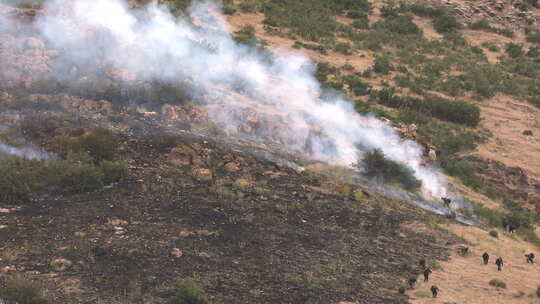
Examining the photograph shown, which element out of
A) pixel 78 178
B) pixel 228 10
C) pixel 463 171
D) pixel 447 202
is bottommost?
pixel 463 171

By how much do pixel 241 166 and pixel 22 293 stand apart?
8181 mm

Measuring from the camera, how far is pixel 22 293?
936 cm

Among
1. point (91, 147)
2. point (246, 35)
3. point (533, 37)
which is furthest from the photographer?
point (533, 37)

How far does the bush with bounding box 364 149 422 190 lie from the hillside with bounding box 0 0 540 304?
47 mm

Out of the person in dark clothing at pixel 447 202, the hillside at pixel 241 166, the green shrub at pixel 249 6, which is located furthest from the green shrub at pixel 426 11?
the person in dark clothing at pixel 447 202

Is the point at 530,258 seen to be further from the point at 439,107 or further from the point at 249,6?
the point at 249,6

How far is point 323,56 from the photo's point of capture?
30.5 metres

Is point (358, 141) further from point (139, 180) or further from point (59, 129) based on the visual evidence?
point (59, 129)

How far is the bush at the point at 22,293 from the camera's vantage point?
935 centimetres

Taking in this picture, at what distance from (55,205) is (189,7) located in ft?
57.5

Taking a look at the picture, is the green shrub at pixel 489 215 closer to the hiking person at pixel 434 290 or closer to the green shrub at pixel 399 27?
the hiking person at pixel 434 290

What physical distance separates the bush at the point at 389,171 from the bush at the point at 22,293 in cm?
1127

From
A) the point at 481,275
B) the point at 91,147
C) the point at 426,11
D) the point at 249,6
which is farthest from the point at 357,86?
the point at 426,11

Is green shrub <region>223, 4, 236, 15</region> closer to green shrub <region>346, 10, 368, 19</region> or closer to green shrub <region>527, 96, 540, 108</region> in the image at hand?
green shrub <region>346, 10, 368, 19</region>
